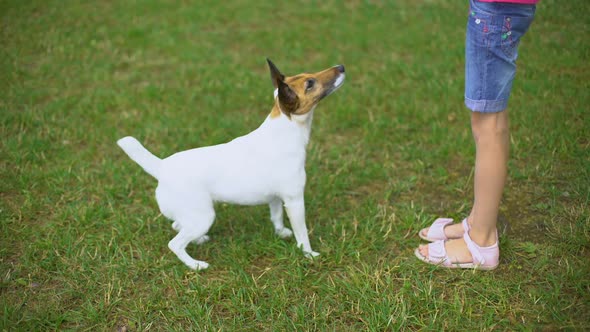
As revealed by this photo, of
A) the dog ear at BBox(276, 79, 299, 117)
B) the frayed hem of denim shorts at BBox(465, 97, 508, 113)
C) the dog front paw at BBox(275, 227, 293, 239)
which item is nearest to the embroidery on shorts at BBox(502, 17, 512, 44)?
the frayed hem of denim shorts at BBox(465, 97, 508, 113)

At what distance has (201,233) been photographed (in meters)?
3.30

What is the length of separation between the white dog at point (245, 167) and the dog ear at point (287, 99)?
0.04ft

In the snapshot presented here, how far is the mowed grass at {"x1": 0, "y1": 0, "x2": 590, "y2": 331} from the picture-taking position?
122 inches

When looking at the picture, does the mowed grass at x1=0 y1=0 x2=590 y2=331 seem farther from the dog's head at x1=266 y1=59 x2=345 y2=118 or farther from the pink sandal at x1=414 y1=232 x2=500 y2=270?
the dog's head at x1=266 y1=59 x2=345 y2=118

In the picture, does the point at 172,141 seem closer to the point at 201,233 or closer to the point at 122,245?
the point at 122,245

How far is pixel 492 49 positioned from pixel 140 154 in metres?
2.14

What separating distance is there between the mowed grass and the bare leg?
236 millimetres

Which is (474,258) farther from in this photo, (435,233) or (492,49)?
(492,49)

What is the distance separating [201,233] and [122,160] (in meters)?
1.79

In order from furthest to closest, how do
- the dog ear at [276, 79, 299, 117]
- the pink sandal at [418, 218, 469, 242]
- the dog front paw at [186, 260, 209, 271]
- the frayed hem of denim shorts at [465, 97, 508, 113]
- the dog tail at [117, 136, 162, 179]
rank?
1. the pink sandal at [418, 218, 469, 242]
2. the dog front paw at [186, 260, 209, 271]
3. the dog tail at [117, 136, 162, 179]
4. the dog ear at [276, 79, 299, 117]
5. the frayed hem of denim shorts at [465, 97, 508, 113]

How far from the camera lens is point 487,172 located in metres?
3.11

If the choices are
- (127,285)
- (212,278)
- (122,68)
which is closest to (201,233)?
(212,278)

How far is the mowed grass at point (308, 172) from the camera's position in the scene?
311 cm

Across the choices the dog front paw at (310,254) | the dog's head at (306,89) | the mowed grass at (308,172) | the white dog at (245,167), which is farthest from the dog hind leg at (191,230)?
the dog's head at (306,89)
